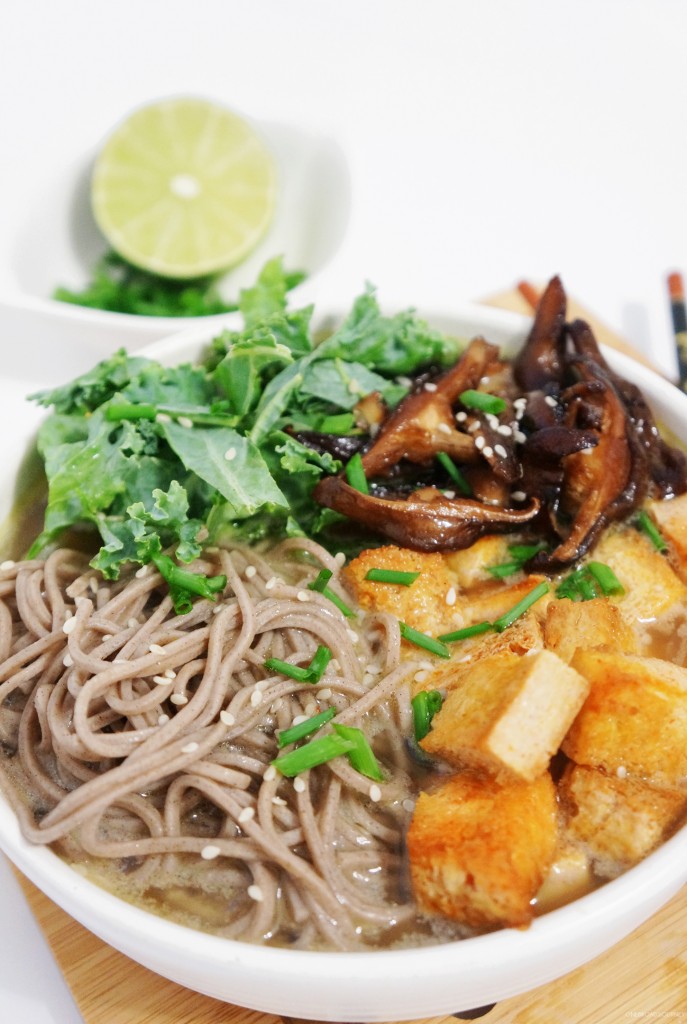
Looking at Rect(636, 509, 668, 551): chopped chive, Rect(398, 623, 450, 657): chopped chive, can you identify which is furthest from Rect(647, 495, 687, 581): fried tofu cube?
Rect(398, 623, 450, 657): chopped chive

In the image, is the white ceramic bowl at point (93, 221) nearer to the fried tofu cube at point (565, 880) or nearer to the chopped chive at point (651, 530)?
the chopped chive at point (651, 530)

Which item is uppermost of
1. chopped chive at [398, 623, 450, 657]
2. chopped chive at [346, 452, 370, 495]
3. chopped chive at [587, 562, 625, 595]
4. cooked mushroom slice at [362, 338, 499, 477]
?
cooked mushroom slice at [362, 338, 499, 477]

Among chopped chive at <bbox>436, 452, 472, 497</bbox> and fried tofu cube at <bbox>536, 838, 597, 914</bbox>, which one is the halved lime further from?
fried tofu cube at <bbox>536, 838, 597, 914</bbox>

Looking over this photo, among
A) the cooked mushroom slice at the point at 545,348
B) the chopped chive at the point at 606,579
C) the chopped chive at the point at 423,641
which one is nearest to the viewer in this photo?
the chopped chive at the point at 423,641

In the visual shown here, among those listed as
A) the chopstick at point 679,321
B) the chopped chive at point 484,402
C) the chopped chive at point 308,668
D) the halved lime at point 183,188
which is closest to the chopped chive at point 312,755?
the chopped chive at point 308,668

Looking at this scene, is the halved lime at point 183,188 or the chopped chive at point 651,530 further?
the halved lime at point 183,188

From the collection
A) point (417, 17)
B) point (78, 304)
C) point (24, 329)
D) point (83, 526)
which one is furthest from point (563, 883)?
point (417, 17)
